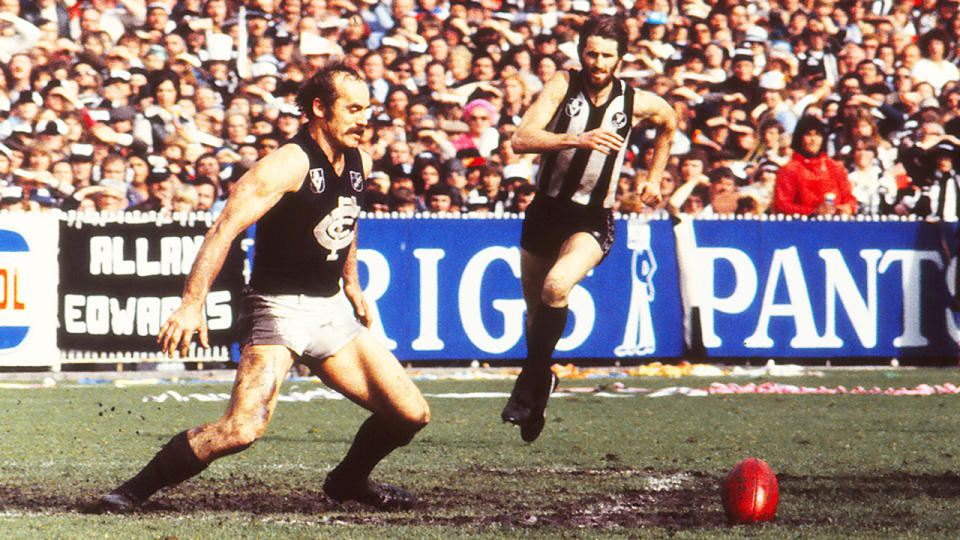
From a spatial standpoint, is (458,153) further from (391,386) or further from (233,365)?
(391,386)

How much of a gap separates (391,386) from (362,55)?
34.7 ft

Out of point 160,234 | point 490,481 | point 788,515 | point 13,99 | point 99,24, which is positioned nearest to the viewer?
point 788,515

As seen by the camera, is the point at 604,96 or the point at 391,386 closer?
the point at 391,386

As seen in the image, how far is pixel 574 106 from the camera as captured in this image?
8008 millimetres

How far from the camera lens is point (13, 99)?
1551 cm

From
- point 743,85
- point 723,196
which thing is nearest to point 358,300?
point 723,196

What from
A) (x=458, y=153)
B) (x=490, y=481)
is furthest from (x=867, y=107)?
(x=490, y=481)

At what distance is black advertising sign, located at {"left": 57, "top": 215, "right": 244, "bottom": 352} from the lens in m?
13.5

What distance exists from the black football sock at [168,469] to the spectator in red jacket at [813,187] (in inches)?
400

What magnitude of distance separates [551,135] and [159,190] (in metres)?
7.49

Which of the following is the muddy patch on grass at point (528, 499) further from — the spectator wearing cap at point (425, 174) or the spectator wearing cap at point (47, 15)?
the spectator wearing cap at point (47, 15)

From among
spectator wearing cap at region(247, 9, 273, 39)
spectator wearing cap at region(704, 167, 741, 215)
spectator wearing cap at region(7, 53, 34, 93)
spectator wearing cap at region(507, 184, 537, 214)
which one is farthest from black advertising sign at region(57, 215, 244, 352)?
spectator wearing cap at region(704, 167, 741, 215)

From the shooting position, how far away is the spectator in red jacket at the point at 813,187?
15297 mm

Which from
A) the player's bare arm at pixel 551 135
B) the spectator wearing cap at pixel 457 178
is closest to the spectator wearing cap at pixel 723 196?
the spectator wearing cap at pixel 457 178
